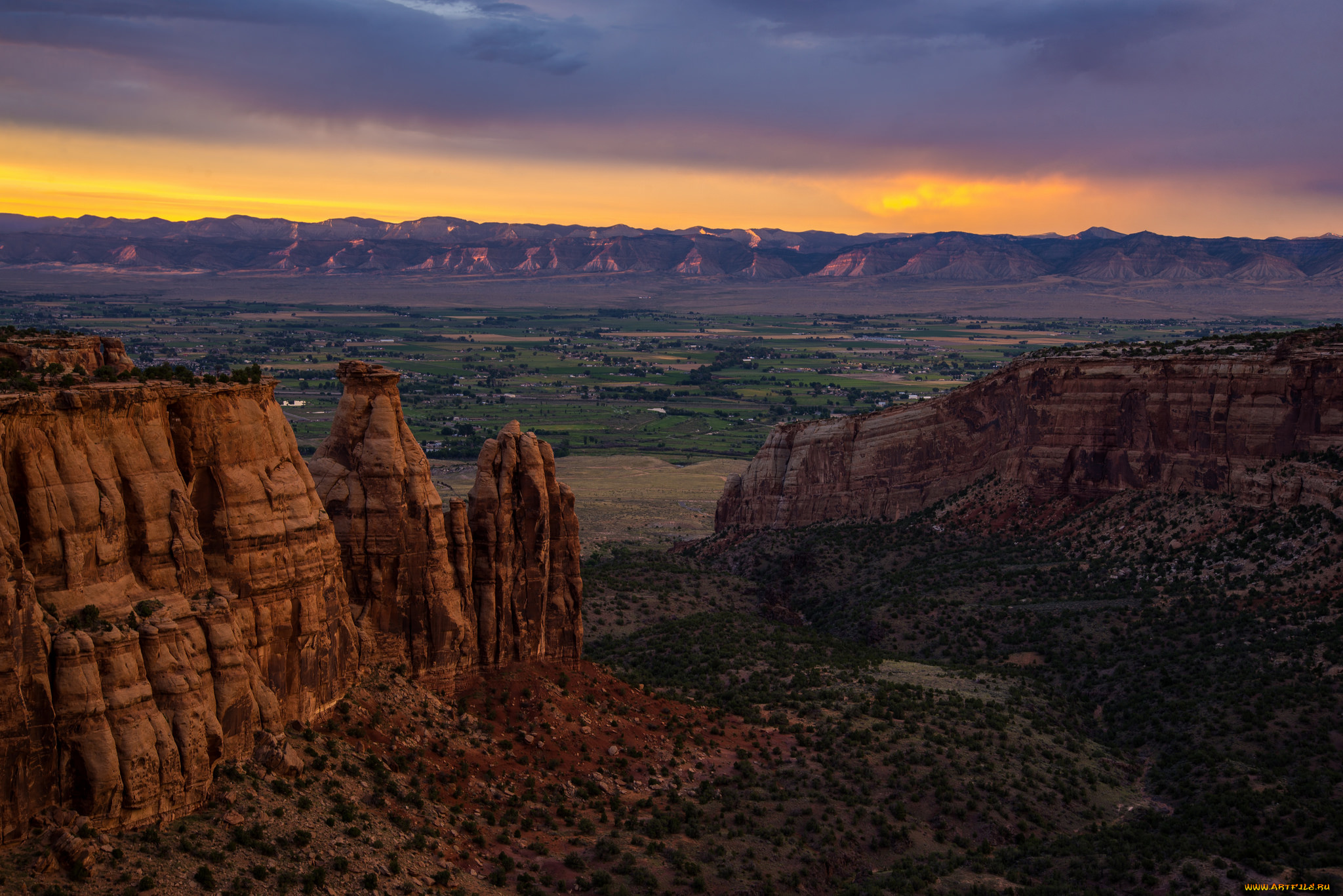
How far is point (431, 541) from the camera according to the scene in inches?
1502

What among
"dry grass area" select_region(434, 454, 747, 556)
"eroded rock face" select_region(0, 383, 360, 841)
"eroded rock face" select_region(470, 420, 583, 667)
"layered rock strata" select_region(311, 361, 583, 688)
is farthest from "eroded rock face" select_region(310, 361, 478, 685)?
"dry grass area" select_region(434, 454, 747, 556)

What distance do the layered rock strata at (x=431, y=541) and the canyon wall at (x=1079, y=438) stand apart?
143 ft

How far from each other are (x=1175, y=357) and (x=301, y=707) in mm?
60813

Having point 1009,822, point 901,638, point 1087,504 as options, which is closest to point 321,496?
point 1009,822

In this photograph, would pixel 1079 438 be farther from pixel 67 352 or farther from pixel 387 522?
pixel 67 352

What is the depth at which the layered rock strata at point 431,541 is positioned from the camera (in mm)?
37125

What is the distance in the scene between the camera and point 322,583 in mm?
32125

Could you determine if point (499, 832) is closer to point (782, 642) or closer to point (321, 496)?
point (321, 496)

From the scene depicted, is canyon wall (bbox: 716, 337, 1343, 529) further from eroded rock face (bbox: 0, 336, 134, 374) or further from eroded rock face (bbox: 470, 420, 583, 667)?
eroded rock face (bbox: 0, 336, 134, 374)

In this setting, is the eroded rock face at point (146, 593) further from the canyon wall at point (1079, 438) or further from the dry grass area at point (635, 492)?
the dry grass area at point (635, 492)

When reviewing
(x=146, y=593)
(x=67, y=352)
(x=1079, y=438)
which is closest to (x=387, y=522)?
(x=67, y=352)

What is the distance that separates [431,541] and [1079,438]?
53516mm

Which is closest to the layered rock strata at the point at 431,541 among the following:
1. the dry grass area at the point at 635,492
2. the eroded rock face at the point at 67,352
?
the eroded rock face at the point at 67,352

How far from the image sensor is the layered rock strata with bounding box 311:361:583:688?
3712 cm
